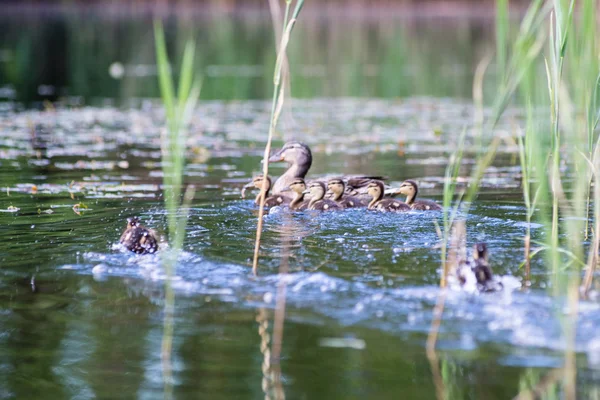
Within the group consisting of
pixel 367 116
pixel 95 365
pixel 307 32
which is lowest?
pixel 95 365

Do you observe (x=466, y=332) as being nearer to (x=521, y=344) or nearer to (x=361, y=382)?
(x=521, y=344)

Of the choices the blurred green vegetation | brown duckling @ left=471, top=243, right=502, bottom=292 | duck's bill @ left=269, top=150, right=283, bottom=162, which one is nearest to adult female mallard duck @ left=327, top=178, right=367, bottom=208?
duck's bill @ left=269, top=150, right=283, bottom=162

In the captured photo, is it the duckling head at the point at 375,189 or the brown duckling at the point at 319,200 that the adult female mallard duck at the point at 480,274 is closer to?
the duckling head at the point at 375,189

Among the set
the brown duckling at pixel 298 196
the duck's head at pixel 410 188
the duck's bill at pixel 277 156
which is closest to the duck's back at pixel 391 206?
the duck's head at pixel 410 188

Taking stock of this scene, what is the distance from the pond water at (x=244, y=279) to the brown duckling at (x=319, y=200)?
20 centimetres

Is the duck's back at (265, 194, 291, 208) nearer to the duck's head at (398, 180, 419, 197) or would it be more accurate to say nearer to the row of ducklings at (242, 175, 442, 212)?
the row of ducklings at (242, 175, 442, 212)

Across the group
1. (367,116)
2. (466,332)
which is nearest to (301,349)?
(466,332)

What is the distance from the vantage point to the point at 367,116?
15.0m

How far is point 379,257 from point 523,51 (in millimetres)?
1932

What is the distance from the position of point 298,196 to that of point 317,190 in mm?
305

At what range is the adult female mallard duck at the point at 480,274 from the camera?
16.7 feet

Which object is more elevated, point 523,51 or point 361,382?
point 523,51

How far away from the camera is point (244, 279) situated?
5465 mm

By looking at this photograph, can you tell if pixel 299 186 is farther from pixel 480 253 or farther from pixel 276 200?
pixel 480 253
